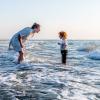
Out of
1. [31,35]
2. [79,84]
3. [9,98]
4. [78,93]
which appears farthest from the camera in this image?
[31,35]

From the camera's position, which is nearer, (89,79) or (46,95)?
(46,95)

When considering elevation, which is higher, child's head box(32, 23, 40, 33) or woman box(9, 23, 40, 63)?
child's head box(32, 23, 40, 33)

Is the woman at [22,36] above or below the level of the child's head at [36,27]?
below

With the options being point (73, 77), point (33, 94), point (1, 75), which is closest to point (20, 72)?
point (1, 75)

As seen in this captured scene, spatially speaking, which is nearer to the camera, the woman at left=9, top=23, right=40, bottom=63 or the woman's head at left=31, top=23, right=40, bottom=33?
the woman's head at left=31, top=23, right=40, bottom=33

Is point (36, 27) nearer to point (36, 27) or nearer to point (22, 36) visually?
point (36, 27)

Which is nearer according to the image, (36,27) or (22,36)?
(36,27)

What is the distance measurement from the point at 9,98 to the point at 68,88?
5.83ft

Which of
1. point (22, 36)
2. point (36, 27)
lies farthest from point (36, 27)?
point (22, 36)

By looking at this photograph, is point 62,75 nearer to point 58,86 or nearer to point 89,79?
point 89,79

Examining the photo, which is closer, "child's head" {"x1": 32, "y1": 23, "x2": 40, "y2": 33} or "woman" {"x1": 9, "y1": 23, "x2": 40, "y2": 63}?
"child's head" {"x1": 32, "y1": 23, "x2": 40, "y2": 33}

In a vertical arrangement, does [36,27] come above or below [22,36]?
above

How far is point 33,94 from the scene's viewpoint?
6.99 meters

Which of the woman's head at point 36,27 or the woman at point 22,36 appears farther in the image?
the woman at point 22,36
